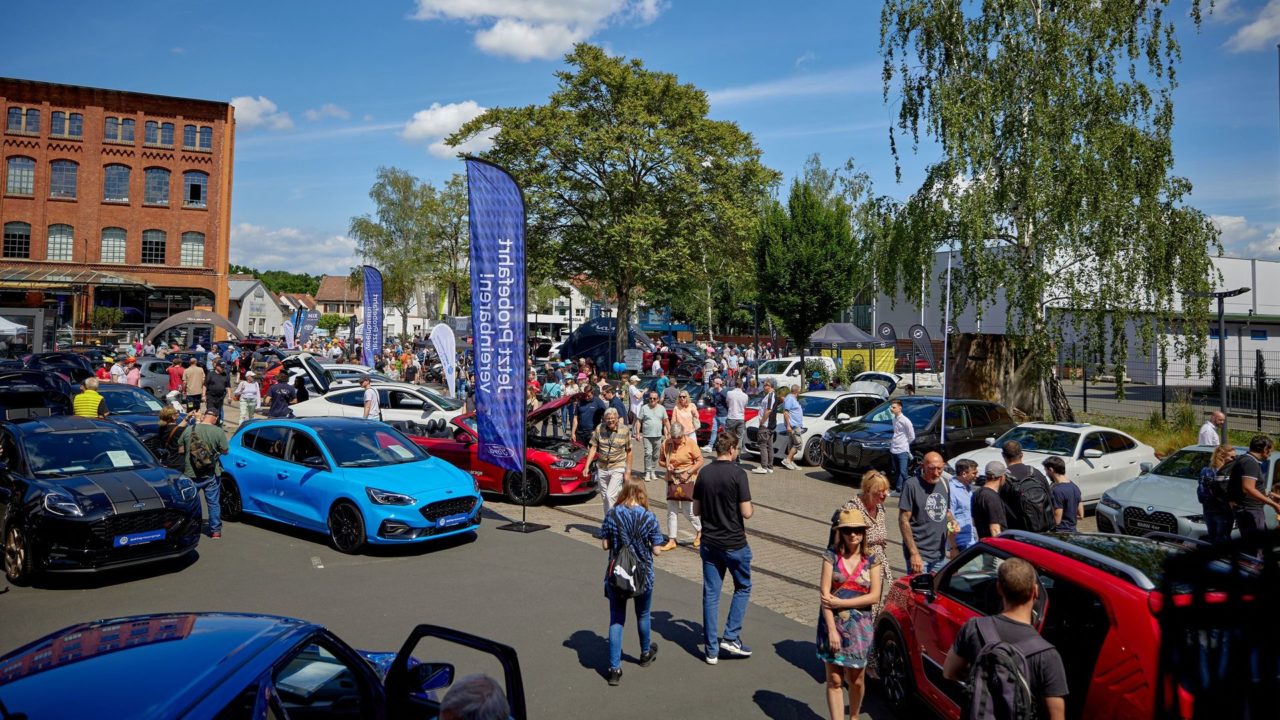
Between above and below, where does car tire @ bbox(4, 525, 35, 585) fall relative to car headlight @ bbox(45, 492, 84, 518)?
below

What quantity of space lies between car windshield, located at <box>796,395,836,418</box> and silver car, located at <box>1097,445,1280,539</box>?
7.38 metres

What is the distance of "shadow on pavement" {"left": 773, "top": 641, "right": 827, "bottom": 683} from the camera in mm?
6465

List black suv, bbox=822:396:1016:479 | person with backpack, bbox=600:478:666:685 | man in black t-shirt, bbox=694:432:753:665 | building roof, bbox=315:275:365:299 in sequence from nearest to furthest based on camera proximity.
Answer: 1. person with backpack, bbox=600:478:666:685
2. man in black t-shirt, bbox=694:432:753:665
3. black suv, bbox=822:396:1016:479
4. building roof, bbox=315:275:365:299

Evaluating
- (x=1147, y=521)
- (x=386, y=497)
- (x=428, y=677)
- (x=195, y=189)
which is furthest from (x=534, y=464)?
(x=195, y=189)

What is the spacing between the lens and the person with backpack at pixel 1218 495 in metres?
9.02

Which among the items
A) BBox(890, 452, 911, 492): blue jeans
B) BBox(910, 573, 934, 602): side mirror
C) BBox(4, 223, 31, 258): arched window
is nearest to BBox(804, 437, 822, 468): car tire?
BBox(890, 452, 911, 492): blue jeans

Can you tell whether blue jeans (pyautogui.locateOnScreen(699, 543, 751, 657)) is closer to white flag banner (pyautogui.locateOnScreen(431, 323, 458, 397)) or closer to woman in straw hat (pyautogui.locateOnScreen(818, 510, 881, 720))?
woman in straw hat (pyautogui.locateOnScreen(818, 510, 881, 720))

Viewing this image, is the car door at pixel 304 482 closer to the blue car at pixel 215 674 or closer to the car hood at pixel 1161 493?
the blue car at pixel 215 674

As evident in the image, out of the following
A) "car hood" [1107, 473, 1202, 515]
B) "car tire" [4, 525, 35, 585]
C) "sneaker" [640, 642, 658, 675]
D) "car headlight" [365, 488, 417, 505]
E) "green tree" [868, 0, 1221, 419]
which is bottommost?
"sneaker" [640, 642, 658, 675]

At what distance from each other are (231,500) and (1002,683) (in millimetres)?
10709

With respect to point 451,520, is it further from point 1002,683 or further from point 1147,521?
point 1147,521

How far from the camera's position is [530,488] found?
43.4 feet

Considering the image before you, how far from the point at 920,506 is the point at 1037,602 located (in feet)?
8.88

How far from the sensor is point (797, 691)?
20.0 feet
